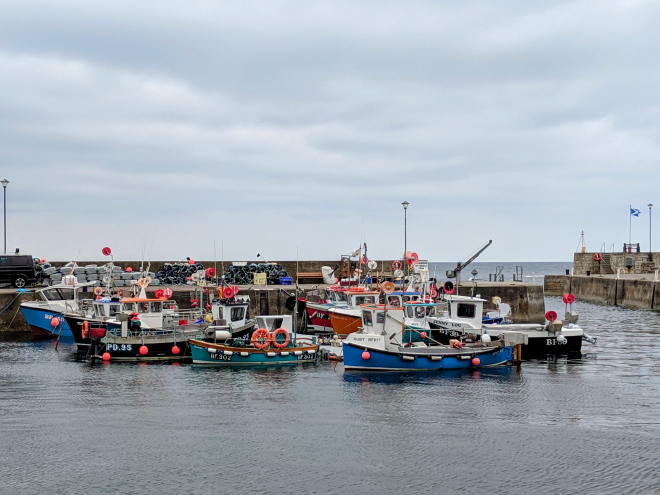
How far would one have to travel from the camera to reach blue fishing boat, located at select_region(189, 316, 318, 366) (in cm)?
2792

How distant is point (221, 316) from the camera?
3222 centimetres

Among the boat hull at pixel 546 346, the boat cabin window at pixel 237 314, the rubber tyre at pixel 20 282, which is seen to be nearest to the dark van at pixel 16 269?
the rubber tyre at pixel 20 282

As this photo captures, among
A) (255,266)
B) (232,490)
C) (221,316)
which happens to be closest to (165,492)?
(232,490)

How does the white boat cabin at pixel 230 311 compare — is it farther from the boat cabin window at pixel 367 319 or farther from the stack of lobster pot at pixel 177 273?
the stack of lobster pot at pixel 177 273

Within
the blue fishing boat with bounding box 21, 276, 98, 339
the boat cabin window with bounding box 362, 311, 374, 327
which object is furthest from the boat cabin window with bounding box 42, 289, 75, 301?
the boat cabin window with bounding box 362, 311, 374, 327

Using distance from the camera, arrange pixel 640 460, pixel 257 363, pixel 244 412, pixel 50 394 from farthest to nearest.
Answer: pixel 257 363 < pixel 50 394 < pixel 244 412 < pixel 640 460

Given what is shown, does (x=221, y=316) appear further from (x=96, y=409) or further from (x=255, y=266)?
(x=255, y=266)

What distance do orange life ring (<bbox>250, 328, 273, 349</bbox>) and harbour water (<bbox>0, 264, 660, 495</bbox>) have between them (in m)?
1.05

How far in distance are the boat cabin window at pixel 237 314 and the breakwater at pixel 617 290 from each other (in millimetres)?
34105

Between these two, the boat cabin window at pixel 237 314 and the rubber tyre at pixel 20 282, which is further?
the rubber tyre at pixel 20 282

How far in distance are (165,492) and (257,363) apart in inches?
524

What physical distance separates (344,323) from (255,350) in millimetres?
7916

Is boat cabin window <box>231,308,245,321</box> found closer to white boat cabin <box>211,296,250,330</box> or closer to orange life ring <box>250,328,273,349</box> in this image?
white boat cabin <box>211,296,250,330</box>

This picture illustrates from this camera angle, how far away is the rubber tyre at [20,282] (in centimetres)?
4424
